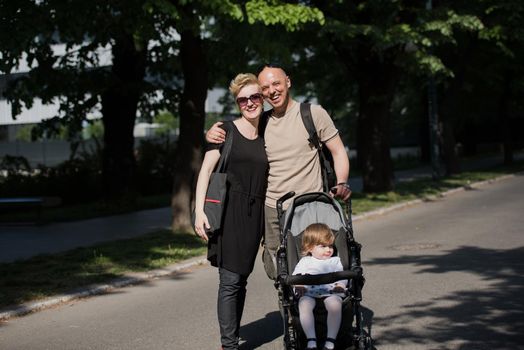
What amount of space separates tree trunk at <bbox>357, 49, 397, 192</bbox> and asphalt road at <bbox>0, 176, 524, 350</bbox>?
36.5ft

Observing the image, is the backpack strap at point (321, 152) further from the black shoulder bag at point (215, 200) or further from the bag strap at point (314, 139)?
the black shoulder bag at point (215, 200)

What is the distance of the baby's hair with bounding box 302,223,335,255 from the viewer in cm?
623

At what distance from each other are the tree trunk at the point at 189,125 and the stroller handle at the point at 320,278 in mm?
10996

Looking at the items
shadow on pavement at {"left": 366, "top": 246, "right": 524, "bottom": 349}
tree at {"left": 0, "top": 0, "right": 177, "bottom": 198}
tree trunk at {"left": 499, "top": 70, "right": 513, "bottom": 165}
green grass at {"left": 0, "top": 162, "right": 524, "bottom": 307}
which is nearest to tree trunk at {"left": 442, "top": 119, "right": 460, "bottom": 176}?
tree trunk at {"left": 499, "top": 70, "right": 513, "bottom": 165}

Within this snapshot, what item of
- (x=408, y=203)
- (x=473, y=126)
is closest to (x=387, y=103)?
(x=408, y=203)

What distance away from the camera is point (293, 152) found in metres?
6.68

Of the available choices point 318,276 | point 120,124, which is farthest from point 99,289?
point 120,124

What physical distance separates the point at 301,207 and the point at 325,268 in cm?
62

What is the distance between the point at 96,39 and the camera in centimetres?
1977

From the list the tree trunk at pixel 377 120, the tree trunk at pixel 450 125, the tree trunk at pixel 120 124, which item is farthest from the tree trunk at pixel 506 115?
the tree trunk at pixel 120 124

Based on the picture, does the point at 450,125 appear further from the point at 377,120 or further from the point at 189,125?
the point at 189,125

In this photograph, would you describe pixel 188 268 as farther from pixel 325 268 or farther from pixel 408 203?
pixel 408 203

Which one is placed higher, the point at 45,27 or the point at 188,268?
the point at 45,27

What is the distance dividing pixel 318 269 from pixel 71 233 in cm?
1273
